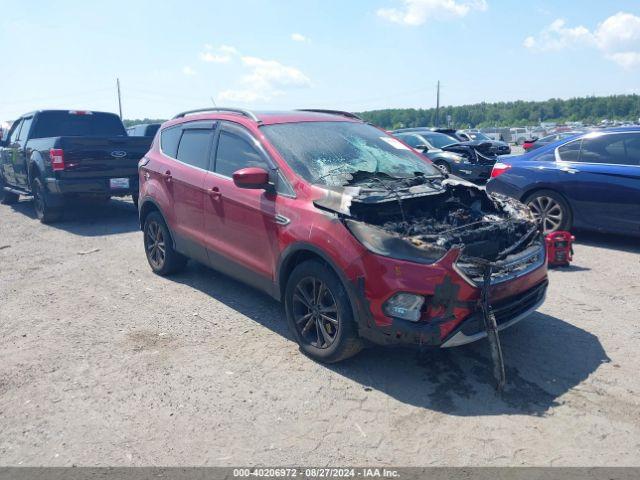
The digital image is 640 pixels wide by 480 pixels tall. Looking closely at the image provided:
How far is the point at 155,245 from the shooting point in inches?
257

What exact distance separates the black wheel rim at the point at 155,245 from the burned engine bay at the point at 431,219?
2986 mm

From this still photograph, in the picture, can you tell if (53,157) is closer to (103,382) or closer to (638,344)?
(103,382)

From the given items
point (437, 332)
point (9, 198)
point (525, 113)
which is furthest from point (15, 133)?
point (525, 113)

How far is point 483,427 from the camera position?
3.22 metres

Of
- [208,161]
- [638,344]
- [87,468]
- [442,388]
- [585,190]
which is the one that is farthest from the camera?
[585,190]

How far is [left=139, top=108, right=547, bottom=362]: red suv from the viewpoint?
3.53 meters

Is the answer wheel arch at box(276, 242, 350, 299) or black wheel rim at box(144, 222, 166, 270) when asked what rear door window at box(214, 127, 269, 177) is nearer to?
wheel arch at box(276, 242, 350, 299)

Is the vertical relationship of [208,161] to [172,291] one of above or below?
above

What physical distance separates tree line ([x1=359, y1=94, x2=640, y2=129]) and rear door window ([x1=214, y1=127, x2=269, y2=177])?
89.8 metres

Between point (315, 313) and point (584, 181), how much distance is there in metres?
5.05

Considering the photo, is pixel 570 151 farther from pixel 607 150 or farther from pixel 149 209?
pixel 149 209

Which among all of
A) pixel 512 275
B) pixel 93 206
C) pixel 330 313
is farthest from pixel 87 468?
pixel 93 206

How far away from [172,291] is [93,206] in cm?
749

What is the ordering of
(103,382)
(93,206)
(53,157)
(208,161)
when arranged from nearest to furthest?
(103,382), (208,161), (53,157), (93,206)
